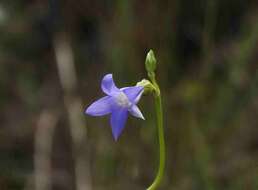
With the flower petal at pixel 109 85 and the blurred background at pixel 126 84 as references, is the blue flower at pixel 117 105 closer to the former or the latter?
the flower petal at pixel 109 85

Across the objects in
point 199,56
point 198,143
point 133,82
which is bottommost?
point 198,143

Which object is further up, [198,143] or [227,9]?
Answer: [227,9]

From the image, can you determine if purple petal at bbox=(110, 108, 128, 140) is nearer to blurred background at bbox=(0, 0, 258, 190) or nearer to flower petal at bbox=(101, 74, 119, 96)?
flower petal at bbox=(101, 74, 119, 96)

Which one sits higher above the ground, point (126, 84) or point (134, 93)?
point (126, 84)

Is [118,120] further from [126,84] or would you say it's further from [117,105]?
[126,84]

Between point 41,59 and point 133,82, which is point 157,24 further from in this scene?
point 41,59

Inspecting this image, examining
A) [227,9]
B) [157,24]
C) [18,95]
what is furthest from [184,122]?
[18,95]

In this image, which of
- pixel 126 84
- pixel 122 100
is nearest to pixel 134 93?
pixel 122 100
